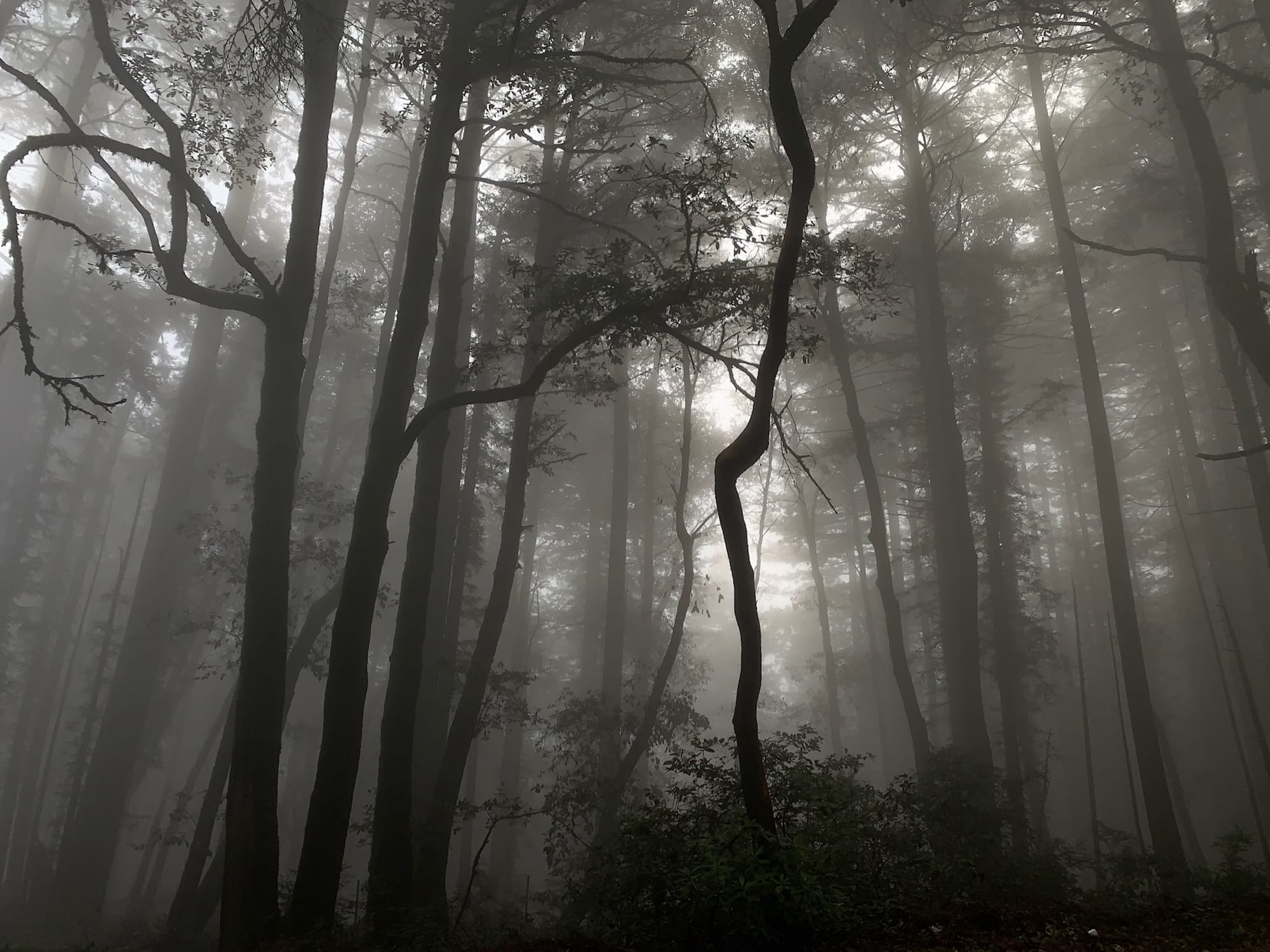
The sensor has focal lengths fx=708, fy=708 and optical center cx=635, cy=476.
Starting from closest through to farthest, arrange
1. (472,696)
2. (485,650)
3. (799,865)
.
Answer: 1. (799,865)
2. (472,696)
3. (485,650)

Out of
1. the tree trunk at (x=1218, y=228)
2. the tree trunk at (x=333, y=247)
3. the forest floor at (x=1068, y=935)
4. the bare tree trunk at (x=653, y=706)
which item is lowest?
the forest floor at (x=1068, y=935)

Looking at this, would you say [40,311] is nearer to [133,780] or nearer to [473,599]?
[133,780]

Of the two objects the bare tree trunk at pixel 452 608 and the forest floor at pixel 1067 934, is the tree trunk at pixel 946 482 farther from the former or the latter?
the bare tree trunk at pixel 452 608

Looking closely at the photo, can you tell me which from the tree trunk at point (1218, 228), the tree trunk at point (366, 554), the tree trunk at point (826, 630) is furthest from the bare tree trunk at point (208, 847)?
the tree trunk at point (826, 630)

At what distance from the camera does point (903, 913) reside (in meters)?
4.82

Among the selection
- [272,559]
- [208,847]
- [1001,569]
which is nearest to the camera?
[272,559]

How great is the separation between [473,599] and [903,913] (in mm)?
12489

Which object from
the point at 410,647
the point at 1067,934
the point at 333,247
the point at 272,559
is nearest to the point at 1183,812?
the point at 1067,934

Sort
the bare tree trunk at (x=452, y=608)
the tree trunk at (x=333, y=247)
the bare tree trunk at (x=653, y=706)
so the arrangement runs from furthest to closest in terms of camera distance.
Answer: the tree trunk at (x=333, y=247) < the bare tree trunk at (x=653, y=706) < the bare tree trunk at (x=452, y=608)

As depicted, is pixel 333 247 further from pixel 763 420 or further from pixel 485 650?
pixel 763 420

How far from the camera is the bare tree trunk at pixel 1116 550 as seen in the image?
9258mm

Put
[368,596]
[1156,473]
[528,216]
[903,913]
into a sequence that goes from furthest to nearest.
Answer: [1156,473]
[528,216]
[368,596]
[903,913]

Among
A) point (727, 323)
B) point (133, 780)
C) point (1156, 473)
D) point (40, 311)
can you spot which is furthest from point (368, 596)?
point (1156, 473)

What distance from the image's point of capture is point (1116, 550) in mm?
10680
